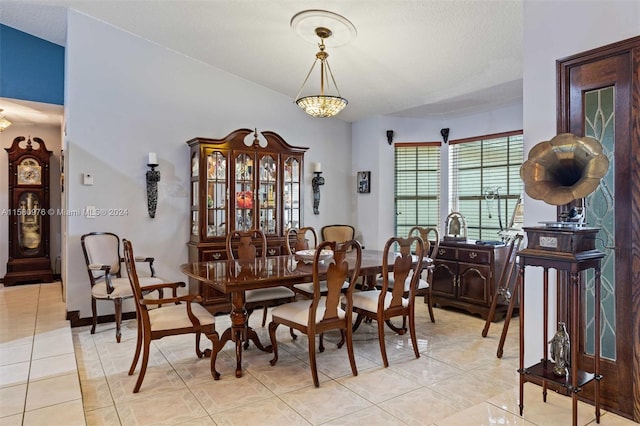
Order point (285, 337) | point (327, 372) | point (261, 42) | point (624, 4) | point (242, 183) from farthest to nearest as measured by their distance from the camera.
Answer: point (242, 183), point (261, 42), point (285, 337), point (327, 372), point (624, 4)

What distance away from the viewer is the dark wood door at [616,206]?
212 cm

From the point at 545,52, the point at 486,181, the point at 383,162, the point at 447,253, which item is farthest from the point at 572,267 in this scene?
the point at 383,162

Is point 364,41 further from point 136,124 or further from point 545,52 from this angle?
point 136,124

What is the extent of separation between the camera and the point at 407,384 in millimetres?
2768

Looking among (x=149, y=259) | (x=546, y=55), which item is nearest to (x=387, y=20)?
(x=546, y=55)

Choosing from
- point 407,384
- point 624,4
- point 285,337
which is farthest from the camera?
point 285,337

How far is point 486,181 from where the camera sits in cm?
513

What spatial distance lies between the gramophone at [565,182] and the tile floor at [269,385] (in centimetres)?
96

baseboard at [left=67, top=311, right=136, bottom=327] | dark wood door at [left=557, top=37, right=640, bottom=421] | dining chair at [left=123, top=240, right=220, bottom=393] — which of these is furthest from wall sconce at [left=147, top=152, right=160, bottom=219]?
dark wood door at [left=557, top=37, right=640, bottom=421]

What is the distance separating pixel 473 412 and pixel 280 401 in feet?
3.77

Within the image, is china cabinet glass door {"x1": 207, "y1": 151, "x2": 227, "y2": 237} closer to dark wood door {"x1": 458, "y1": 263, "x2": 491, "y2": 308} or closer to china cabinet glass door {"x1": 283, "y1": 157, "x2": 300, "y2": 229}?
china cabinet glass door {"x1": 283, "y1": 157, "x2": 300, "y2": 229}

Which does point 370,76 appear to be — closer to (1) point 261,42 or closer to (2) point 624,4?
(1) point 261,42

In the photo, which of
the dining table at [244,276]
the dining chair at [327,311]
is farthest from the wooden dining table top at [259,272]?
the dining chair at [327,311]

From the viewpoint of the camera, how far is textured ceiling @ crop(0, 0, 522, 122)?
131 inches
